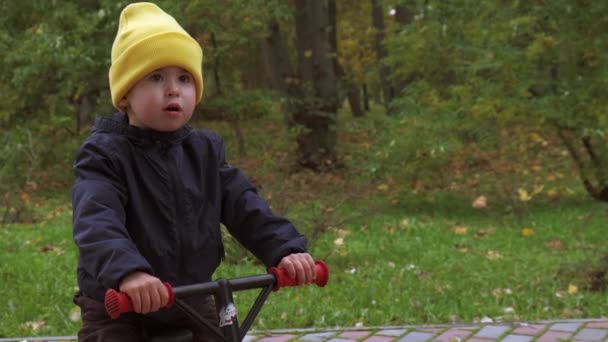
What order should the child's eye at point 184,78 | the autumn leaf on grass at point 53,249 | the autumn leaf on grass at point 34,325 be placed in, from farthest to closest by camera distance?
the autumn leaf on grass at point 53,249
the autumn leaf on grass at point 34,325
the child's eye at point 184,78

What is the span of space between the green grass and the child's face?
3121 mm

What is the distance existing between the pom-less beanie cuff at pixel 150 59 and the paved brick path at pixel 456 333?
2.75 m

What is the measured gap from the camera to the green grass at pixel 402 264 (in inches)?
232

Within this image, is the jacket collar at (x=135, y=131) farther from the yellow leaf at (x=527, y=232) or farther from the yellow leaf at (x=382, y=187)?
the yellow leaf at (x=382, y=187)

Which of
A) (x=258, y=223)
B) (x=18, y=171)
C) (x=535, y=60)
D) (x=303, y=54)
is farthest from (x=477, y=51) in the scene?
(x=258, y=223)

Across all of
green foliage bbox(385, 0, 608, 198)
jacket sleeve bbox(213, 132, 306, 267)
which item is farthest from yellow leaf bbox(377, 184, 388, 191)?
jacket sleeve bbox(213, 132, 306, 267)

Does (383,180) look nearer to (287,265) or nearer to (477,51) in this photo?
(477,51)

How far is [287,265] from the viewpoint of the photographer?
103 inches

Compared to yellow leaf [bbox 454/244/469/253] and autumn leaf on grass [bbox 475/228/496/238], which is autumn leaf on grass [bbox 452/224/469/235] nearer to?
autumn leaf on grass [bbox 475/228/496/238]

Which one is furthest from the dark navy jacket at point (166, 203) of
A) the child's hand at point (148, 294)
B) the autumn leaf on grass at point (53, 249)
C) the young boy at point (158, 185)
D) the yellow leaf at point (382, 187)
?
the yellow leaf at point (382, 187)

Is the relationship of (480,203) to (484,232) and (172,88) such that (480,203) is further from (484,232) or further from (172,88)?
(172,88)

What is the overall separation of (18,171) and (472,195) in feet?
19.9

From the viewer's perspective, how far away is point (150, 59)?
270cm

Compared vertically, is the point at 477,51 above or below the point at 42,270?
above
